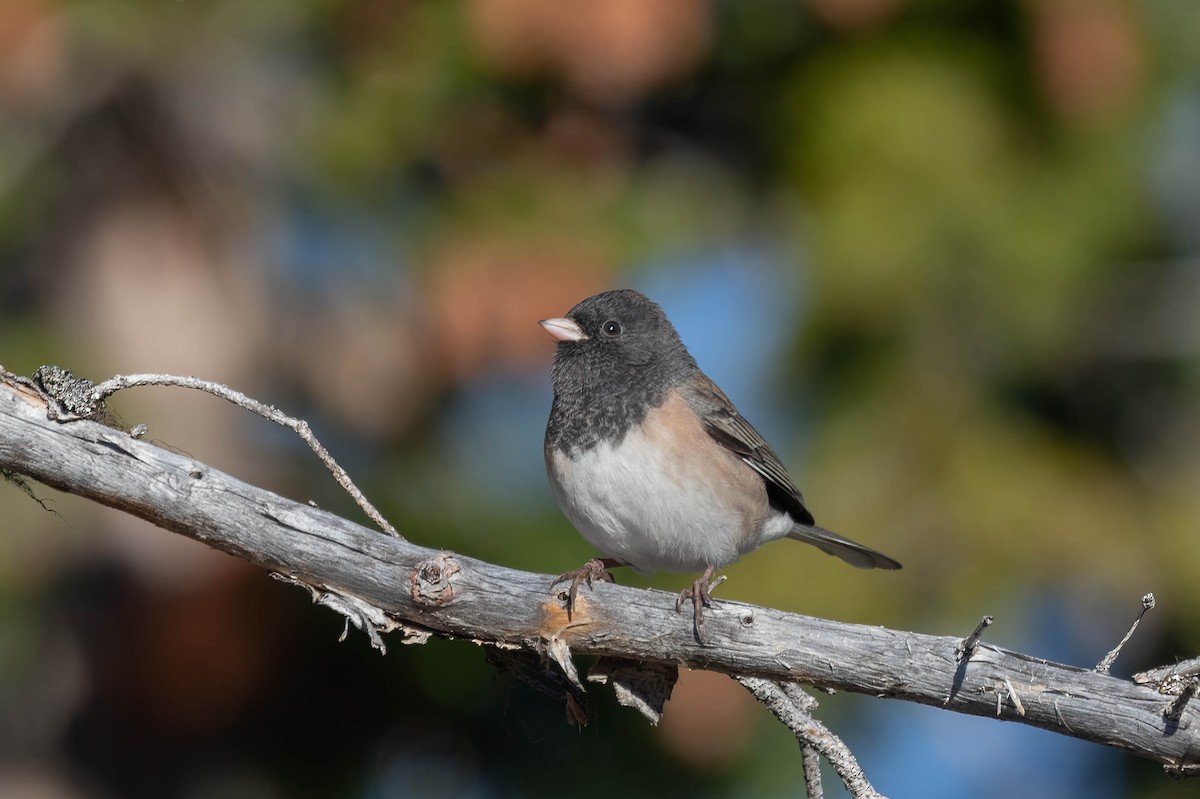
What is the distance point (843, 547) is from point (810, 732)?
121 centimetres

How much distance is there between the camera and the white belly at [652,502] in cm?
258

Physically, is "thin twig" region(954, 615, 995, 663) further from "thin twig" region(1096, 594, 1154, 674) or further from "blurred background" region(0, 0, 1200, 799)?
"blurred background" region(0, 0, 1200, 799)

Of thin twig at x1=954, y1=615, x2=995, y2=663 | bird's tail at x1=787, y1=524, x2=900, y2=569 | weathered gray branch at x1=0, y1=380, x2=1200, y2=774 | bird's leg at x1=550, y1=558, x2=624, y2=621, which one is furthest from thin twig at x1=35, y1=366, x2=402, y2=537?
bird's tail at x1=787, y1=524, x2=900, y2=569

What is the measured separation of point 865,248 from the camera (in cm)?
347

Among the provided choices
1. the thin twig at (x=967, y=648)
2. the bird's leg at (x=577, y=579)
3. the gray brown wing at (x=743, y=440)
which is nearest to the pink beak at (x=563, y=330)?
the gray brown wing at (x=743, y=440)

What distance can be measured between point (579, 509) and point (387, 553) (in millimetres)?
767

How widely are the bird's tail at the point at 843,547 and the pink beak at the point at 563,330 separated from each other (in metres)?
0.77

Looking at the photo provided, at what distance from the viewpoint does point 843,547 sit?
3.10 m

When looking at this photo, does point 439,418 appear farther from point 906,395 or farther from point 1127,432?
point 1127,432

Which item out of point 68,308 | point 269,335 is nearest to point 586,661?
point 269,335

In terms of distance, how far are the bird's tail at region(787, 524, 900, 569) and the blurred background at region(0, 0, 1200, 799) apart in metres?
0.19

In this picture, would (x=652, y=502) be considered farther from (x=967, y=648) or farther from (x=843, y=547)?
(x=967, y=648)

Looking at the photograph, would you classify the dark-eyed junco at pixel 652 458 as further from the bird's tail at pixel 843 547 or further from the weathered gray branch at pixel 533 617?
the weathered gray branch at pixel 533 617

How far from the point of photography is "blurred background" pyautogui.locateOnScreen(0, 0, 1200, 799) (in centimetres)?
337
